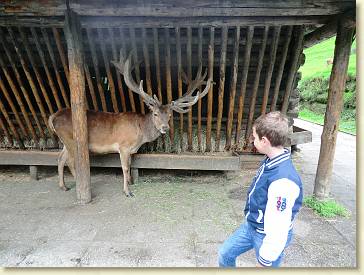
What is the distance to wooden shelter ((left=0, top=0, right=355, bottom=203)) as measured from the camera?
13.8 feet

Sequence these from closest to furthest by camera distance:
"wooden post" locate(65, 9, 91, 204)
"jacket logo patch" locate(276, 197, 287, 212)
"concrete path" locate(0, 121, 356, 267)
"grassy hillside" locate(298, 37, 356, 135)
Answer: "jacket logo patch" locate(276, 197, 287, 212) < "concrete path" locate(0, 121, 356, 267) < "wooden post" locate(65, 9, 91, 204) < "grassy hillside" locate(298, 37, 356, 135)

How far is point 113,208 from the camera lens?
4.94 metres

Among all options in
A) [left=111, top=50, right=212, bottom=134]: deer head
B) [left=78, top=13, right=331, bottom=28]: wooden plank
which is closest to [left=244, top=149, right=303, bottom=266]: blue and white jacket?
[left=78, top=13, right=331, bottom=28]: wooden plank

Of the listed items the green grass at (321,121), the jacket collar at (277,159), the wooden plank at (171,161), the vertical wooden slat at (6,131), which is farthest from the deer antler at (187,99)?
the green grass at (321,121)

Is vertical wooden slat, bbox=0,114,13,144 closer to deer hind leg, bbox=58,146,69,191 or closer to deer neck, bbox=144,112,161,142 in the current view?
deer hind leg, bbox=58,146,69,191

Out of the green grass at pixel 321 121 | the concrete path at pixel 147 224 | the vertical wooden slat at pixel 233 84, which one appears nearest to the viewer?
the concrete path at pixel 147 224

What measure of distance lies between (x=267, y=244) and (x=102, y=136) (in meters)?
4.25

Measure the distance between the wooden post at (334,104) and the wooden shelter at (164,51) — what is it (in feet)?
0.98

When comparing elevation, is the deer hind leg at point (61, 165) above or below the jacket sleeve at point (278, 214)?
below

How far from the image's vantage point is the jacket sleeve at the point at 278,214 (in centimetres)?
197

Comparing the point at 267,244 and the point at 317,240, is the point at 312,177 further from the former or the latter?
the point at 267,244

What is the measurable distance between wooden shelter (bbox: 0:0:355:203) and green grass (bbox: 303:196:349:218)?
1.67m

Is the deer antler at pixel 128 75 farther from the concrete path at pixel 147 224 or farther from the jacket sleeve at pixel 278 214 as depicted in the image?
the jacket sleeve at pixel 278 214

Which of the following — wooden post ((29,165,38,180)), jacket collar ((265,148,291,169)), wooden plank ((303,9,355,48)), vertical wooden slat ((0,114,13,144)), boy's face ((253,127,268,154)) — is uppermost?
wooden plank ((303,9,355,48))
